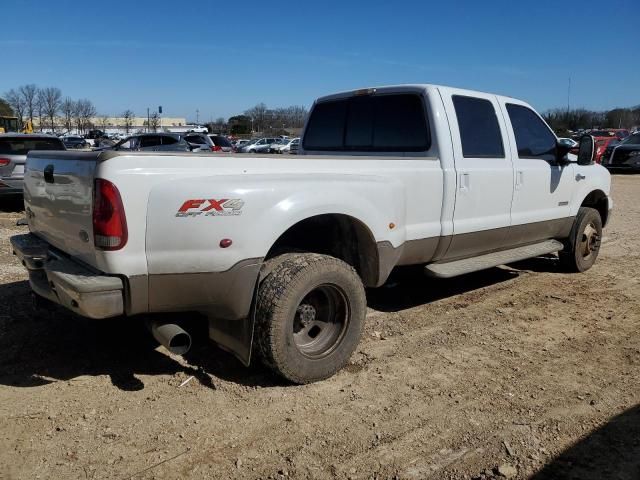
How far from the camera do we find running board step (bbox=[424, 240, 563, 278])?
15.5ft

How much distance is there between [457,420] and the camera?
10.7 ft

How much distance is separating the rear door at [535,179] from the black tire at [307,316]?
7.96 feet

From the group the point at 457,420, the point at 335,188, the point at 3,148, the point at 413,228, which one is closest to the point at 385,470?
the point at 457,420

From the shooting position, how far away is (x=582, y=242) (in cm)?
668

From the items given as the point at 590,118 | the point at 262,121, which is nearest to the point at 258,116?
the point at 262,121

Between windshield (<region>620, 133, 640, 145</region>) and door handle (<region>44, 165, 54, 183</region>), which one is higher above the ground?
windshield (<region>620, 133, 640, 145</region>)

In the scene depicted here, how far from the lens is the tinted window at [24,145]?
35.2ft

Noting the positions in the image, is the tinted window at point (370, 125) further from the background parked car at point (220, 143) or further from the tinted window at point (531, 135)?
the background parked car at point (220, 143)

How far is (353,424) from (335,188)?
148cm

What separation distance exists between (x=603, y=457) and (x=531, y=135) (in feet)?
11.9

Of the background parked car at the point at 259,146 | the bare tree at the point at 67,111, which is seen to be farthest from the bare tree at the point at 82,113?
the background parked car at the point at 259,146

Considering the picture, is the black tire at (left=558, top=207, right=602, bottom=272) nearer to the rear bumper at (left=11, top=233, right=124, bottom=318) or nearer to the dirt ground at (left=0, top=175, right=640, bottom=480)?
the dirt ground at (left=0, top=175, right=640, bottom=480)

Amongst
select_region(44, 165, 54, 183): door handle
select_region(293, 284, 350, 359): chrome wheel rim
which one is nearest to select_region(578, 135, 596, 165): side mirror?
select_region(293, 284, 350, 359): chrome wheel rim

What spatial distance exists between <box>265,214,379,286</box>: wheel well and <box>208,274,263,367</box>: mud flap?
67 cm
